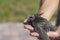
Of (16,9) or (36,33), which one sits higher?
(16,9)

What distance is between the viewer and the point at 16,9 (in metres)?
6.19

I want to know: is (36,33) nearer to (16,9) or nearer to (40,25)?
(40,25)

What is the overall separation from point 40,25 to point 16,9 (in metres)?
4.10

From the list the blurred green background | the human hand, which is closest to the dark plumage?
the human hand

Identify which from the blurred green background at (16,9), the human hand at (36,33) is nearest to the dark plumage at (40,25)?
the human hand at (36,33)

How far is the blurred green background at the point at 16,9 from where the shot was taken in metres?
5.87

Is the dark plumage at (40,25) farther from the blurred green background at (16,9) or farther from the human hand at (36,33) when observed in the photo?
the blurred green background at (16,9)

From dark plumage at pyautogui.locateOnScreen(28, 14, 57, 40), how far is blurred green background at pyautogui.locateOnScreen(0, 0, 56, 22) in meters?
3.50

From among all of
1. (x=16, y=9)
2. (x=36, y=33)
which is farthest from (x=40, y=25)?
(x=16, y=9)

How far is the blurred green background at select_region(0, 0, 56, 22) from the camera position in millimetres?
5869

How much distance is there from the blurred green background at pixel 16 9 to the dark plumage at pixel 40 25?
3.50m

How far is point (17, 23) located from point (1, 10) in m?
0.63

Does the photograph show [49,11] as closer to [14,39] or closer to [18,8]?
[14,39]

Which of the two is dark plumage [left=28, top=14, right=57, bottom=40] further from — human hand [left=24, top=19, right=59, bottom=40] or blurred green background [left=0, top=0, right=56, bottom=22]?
blurred green background [left=0, top=0, right=56, bottom=22]
